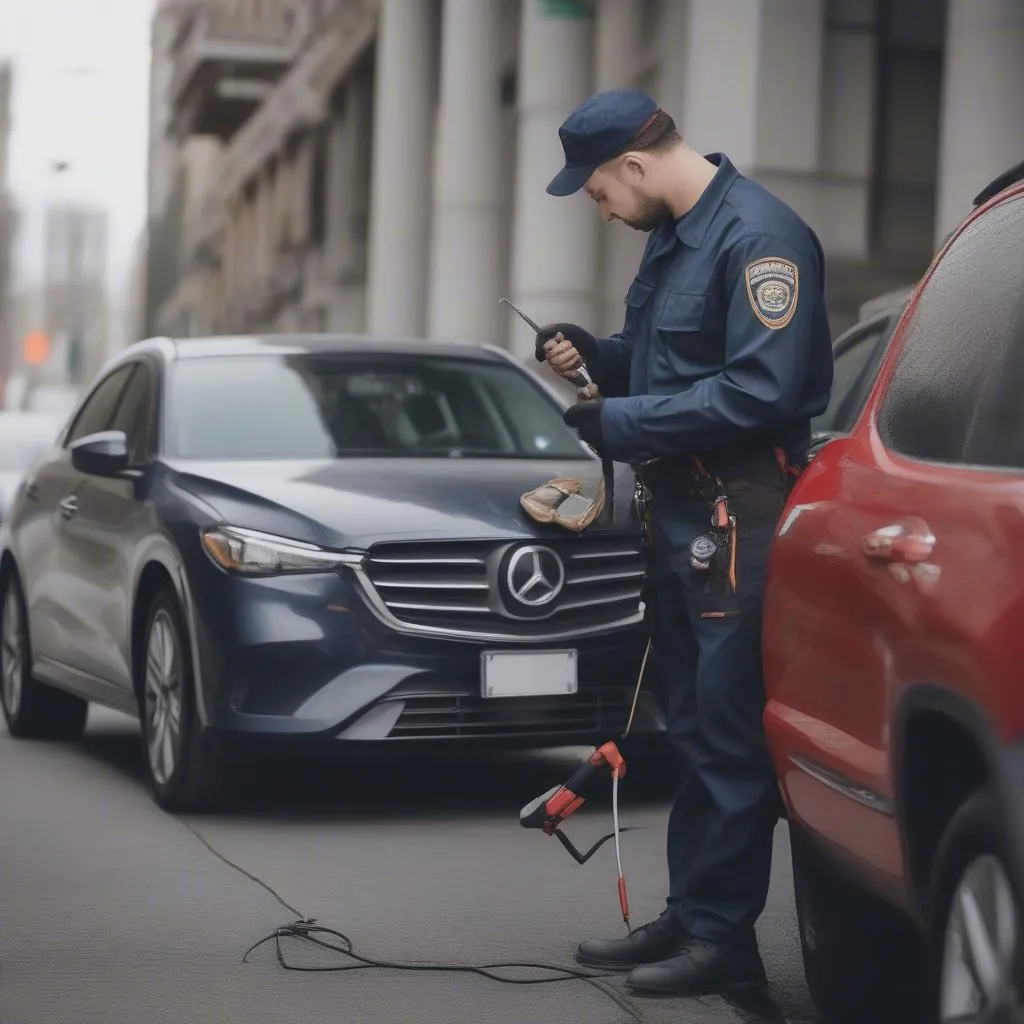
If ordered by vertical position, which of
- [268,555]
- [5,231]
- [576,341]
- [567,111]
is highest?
[567,111]

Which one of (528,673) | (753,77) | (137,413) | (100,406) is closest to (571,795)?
(528,673)

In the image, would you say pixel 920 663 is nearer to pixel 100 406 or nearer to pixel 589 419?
pixel 589 419

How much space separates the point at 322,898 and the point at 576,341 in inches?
65.4

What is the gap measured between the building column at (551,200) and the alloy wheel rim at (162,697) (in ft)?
53.3

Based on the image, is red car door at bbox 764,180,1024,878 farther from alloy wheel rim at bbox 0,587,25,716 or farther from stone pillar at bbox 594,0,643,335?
stone pillar at bbox 594,0,643,335

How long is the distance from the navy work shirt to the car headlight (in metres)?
2.16

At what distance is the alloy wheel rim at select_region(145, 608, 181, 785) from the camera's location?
7.58 m

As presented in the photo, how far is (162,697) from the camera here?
775 centimetres

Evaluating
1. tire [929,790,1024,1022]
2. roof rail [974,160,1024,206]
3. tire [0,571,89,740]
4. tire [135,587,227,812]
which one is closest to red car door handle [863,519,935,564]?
tire [929,790,1024,1022]

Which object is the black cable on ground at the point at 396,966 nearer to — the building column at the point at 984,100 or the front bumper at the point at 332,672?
the front bumper at the point at 332,672

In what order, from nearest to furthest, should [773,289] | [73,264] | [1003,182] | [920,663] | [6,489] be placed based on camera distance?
[920,663]
[1003,182]
[773,289]
[6,489]
[73,264]

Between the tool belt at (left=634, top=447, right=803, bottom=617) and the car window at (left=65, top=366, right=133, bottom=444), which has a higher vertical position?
the tool belt at (left=634, top=447, right=803, bottom=617)

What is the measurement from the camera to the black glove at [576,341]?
5410 mm

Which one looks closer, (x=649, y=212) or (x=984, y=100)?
(x=649, y=212)
